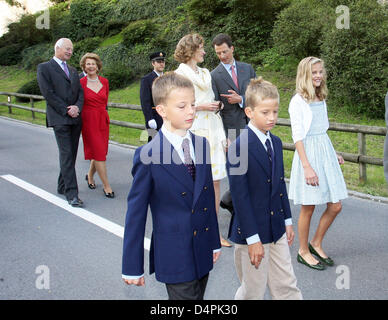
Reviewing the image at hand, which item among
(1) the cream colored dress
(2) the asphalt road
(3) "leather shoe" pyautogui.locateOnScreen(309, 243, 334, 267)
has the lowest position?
(2) the asphalt road

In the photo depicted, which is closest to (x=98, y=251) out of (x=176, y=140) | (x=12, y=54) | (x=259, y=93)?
(x=176, y=140)

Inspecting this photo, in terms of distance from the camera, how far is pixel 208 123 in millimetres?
5199

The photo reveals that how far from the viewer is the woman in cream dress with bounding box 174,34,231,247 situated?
5.04 m

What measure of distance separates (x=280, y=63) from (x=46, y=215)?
14020 mm

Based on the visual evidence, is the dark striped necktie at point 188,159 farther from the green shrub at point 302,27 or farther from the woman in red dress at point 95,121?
the green shrub at point 302,27

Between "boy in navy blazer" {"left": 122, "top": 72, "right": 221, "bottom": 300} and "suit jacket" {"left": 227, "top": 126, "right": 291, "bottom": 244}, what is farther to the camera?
"suit jacket" {"left": 227, "top": 126, "right": 291, "bottom": 244}

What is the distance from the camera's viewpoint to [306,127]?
4434 mm

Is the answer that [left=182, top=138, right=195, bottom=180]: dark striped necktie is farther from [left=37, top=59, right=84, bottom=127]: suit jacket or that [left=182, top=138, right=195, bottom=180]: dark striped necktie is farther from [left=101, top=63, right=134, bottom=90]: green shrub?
A: [left=101, top=63, right=134, bottom=90]: green shrub

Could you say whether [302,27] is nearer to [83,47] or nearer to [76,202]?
[76,202]

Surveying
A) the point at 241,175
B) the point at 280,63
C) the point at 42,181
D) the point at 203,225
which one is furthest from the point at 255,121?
the point at 280,63

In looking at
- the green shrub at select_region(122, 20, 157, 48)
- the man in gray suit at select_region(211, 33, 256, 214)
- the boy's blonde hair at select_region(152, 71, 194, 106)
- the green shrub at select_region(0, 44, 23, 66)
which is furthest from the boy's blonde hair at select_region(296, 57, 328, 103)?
the green shrub at select_region(0, 44, 23, 66)

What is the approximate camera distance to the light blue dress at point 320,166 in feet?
14.6

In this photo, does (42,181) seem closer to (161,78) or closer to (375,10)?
(161,78)

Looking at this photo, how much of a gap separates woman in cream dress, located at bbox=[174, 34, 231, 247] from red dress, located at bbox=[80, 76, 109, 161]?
2428 millimetres
